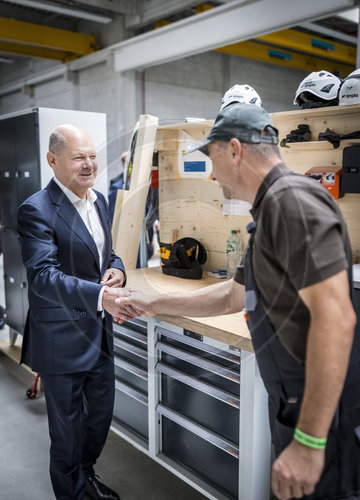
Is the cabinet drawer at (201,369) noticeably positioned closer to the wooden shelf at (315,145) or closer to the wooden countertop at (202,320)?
the wooden countertop at (202,320)

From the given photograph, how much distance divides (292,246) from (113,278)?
4.12ft

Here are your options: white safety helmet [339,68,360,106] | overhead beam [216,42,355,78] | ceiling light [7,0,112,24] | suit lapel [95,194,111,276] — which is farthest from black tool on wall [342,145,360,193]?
ceiling light [7,0,112,24]

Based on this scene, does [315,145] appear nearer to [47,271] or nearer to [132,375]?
[47,271]

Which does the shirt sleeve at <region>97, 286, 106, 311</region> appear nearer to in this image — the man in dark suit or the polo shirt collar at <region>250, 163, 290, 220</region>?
the man in dark suit

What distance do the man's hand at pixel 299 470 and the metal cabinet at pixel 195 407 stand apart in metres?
0.74

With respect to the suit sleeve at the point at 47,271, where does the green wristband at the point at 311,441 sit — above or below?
below

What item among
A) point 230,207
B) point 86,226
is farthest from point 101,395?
point 230,207

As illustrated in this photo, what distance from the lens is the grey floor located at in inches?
90.8

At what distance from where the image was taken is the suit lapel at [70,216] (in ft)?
6.35

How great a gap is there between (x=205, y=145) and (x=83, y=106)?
7.49 meters

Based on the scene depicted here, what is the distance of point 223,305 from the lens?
1.63 m

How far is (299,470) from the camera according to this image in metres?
1.04

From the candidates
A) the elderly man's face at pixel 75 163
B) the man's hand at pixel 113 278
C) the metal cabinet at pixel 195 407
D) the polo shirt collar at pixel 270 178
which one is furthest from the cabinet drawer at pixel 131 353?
the polo shirt collar at pixel 270 178

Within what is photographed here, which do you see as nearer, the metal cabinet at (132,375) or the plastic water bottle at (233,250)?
the metal cabinet at (132,375)
